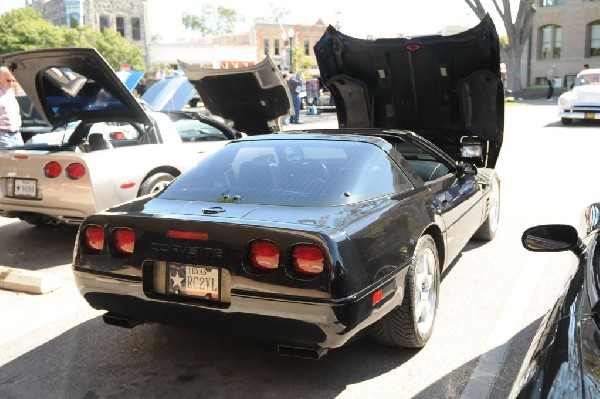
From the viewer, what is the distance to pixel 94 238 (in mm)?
3588

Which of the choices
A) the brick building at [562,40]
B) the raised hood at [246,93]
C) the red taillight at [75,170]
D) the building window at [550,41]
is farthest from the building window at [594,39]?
the red taillight at [75,170]

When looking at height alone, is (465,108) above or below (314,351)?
above

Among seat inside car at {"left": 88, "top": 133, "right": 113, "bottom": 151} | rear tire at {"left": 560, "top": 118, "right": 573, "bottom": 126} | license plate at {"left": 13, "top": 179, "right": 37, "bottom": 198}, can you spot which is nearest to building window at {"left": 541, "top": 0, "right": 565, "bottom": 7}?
rear tire at {"left": 560, "top": 118, "right": 573, "bottom": 126}

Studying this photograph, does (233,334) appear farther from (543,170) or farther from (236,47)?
(236,47)

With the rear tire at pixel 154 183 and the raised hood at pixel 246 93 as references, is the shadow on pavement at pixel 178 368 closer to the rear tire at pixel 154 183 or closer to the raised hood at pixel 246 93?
the rear tire at pixel 154 183

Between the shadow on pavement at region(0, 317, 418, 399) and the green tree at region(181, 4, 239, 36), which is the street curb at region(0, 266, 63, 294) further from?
the green tree at region(181, 4, 239, 36)

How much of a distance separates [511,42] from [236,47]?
33.4 metres

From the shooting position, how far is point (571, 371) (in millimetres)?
1902

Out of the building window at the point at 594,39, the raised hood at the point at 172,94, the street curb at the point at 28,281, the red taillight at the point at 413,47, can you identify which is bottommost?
the street curb at the point at 28,281

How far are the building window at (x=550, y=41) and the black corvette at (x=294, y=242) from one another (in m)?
53.5

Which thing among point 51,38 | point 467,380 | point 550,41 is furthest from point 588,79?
point 51,38

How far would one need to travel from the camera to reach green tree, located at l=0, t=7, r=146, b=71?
59.9 m

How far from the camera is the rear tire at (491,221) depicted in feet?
20.6

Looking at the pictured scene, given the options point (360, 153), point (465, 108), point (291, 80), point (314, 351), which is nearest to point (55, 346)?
point (314, 351)
